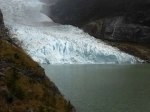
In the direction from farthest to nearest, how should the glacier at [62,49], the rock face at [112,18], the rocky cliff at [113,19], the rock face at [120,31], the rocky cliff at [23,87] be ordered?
1. the rock face at [112,18]
2. the rocky cliff at [113,19]
3. the rock face at [120,31]
4. the glacier at [62,49]
5. the rocky cliff at [23,87]

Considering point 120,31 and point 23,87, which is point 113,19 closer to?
point 120,31

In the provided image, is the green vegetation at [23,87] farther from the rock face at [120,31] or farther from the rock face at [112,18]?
the rock face at [112,18]

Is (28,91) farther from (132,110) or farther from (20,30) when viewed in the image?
(20,30)

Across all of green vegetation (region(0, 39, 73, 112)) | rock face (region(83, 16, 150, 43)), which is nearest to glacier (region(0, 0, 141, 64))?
rock face (region(83, 16, 150, 43))

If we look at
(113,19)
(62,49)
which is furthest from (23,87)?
(113,19)

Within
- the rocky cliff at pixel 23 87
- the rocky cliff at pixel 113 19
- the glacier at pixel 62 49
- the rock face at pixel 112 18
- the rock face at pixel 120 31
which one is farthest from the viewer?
the rock face at pixel 112 18

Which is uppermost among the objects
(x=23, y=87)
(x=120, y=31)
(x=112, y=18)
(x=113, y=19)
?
(x=23, y=87)

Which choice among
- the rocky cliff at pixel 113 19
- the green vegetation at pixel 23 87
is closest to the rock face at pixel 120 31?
the rocky cliff at pixel 113 19

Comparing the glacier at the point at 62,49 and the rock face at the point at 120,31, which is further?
the rock face at the point at 120,31

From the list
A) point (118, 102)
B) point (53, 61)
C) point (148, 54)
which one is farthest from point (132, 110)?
point (148, 54)
